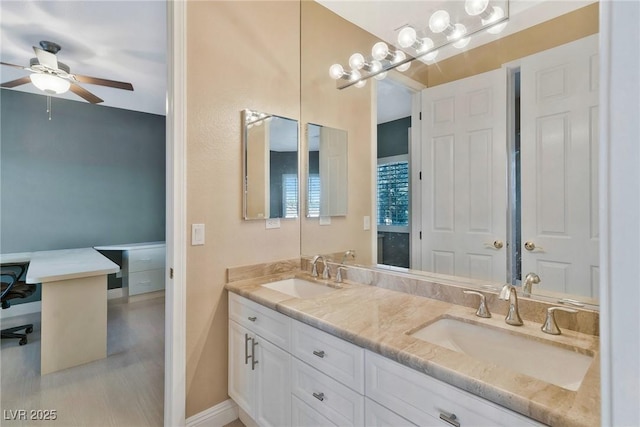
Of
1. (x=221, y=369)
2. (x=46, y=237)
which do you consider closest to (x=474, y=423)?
Answer: (x=221, y=369)

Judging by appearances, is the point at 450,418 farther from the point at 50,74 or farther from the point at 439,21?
the point at 50,74

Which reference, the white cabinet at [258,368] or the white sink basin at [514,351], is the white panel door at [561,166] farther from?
the white cabinet at [258,368]

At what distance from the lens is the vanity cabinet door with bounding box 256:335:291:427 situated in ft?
4.58

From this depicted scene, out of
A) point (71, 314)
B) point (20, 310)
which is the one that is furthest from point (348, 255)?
point (20, 310)

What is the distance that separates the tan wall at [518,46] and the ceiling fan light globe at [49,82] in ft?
10.4

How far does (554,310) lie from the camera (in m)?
1.10

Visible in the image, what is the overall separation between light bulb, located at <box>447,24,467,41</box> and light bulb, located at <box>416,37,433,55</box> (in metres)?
0.10

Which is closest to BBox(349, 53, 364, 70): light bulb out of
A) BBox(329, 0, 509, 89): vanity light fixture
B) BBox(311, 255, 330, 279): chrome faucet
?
BBox(329, 0, 509, 89): vanity light fixture

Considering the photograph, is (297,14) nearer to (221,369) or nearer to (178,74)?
(178,74)

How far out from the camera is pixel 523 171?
1359 millimetres

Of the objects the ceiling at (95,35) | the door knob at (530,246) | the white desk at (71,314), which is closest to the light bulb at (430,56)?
the door knob at (530,246)

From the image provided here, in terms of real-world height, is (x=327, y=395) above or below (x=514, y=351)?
below

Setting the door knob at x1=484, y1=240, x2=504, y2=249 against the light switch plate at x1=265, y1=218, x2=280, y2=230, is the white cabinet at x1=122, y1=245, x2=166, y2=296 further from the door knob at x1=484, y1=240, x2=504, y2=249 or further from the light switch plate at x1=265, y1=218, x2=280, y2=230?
the door knob at x1=484, y1=240, x2=504, y2=249

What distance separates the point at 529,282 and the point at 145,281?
4.57 m
